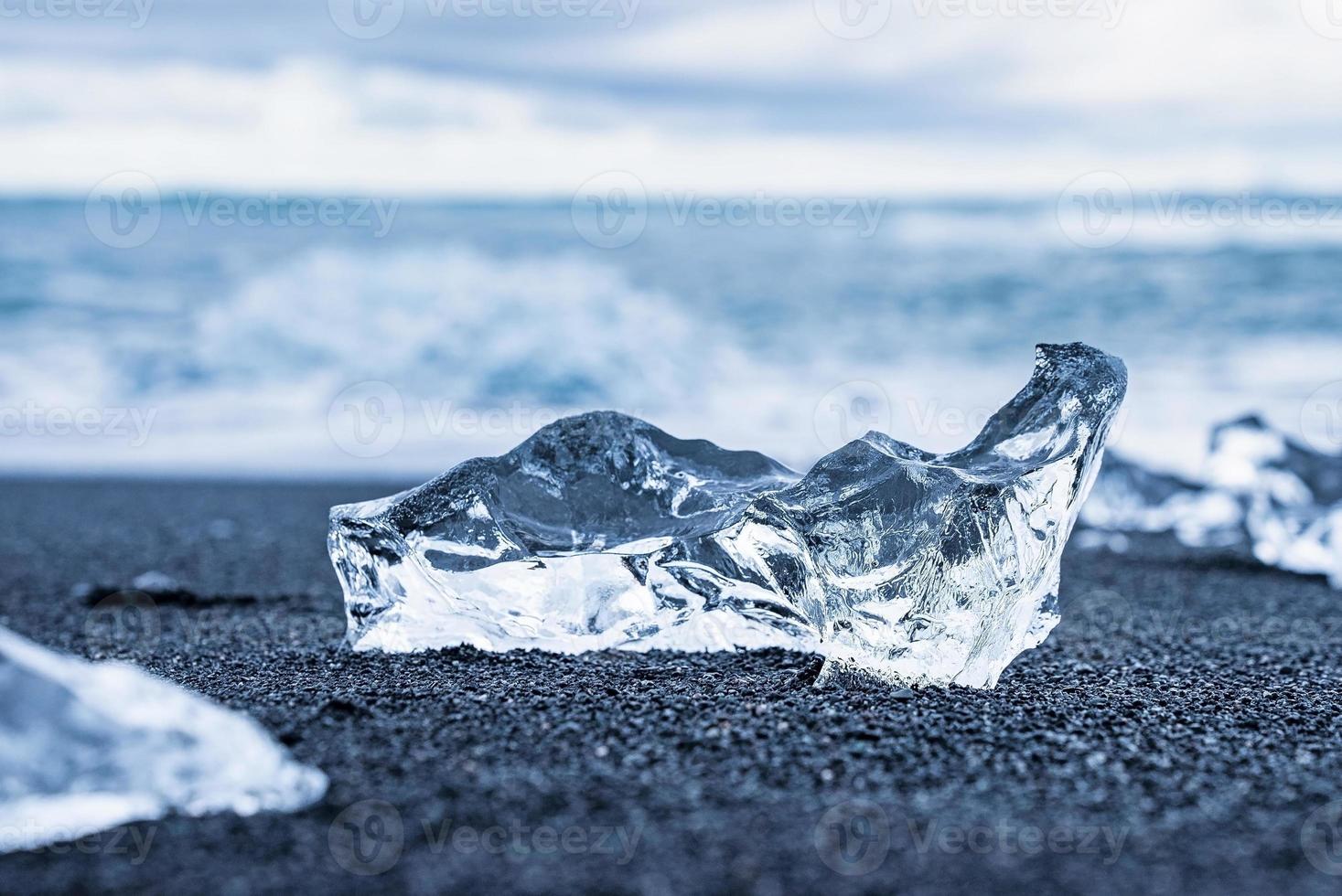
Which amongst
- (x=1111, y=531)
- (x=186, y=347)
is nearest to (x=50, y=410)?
(x=186, y=347)

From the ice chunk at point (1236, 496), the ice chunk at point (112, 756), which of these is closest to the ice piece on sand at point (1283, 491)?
the ice chunk at point (1236, 496)

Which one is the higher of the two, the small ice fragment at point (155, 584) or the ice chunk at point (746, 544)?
the ice chunk at point (746, 544)

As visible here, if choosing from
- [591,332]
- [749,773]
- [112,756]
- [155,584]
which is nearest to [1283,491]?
[749,773]

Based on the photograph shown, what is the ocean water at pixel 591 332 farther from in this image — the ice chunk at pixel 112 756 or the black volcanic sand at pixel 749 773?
the ice chunk at pixel 112 756

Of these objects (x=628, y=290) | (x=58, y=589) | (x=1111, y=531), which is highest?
(x=628, y=290)

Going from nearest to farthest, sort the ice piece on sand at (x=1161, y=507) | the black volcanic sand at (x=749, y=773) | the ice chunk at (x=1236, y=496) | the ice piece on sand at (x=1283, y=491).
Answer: the black volcanic sand at (x=749, y=773)
the ice piece on sand at (x=1283, y=491)
the ice chunk at (x=1236, y=496)
the ice piece on sand at (x=1161, y=507)

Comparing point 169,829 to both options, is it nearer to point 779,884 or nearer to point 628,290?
point 779,884
